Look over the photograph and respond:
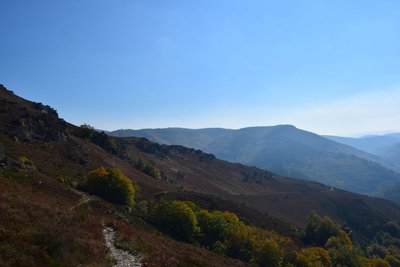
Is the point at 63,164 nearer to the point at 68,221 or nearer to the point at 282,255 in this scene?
the point at 282,255

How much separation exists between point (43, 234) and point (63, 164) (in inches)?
2817

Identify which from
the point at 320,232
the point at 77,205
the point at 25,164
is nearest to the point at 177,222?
the point at 77,205

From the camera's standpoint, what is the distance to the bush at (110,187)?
69375 mm

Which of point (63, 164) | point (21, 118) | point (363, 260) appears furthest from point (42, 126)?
point (363, 260)

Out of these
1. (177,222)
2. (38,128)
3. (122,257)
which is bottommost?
(177,222)

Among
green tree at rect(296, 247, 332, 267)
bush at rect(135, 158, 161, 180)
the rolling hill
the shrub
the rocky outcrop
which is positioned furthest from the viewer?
bush at rect(135, 158, 161, 180)

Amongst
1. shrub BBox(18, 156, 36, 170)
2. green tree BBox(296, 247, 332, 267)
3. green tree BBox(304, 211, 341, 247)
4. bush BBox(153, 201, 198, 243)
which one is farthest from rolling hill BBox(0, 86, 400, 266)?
green tree BBox(296, 247, 332, 267)

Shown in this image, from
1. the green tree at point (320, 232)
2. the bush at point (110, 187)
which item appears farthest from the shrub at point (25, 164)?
the green tree at point (320, 232)

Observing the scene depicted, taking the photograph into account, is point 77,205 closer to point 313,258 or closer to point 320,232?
point 313,258

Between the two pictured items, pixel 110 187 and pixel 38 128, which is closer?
pixel 110 187

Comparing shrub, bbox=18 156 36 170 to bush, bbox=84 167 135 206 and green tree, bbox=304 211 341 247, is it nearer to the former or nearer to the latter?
bush, bbox=84 167 135 206

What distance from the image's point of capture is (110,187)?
70.1 metres

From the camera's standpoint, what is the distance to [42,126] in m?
105

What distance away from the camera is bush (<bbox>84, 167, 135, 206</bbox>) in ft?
228
